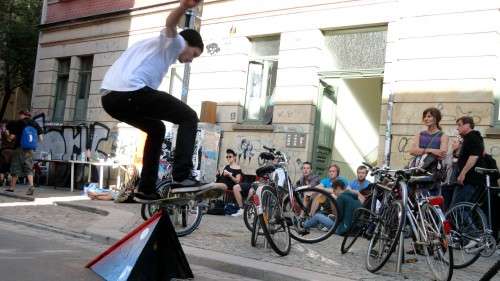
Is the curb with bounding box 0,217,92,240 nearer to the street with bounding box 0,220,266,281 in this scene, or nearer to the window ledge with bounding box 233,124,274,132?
the street with bounding box 0,220,266,281

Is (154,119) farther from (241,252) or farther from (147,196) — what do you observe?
(241,252)

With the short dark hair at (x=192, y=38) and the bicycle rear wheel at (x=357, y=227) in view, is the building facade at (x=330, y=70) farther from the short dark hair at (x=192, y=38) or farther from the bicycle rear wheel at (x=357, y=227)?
the short dark hair at (x=192, y=38)

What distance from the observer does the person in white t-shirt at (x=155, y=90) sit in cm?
486

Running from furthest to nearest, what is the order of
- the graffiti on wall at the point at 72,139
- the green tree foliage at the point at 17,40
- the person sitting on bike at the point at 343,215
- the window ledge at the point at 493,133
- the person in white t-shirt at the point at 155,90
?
1. the green tree foliage at the point at 17,40
2. the graffiti on wall at the point at 72,139
3. the window ledge at the point at 493,133
4. the person sitting on bike at the point at 343,215
5. the person in white t-shirt at the point at 155,90

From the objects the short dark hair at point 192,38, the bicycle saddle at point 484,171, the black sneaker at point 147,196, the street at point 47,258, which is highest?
the short dark hair at point 192,38

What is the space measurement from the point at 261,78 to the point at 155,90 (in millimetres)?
9541

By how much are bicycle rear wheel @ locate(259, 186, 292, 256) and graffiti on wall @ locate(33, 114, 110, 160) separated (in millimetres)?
10826

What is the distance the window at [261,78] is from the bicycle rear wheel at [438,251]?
8118 mm

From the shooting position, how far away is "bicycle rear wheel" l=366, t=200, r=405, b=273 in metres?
6.25

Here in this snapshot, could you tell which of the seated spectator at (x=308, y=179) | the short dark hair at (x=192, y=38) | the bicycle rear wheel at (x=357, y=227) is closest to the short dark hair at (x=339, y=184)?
the seated spectator at (x=308, y=179)

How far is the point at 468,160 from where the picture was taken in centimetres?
855

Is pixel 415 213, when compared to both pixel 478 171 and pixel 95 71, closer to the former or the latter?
pixel 478 171

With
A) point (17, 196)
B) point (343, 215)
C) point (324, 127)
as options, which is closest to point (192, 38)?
point (343, 215)

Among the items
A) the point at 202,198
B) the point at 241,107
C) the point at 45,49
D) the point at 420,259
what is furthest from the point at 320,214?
the point at 45,49
